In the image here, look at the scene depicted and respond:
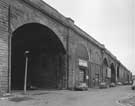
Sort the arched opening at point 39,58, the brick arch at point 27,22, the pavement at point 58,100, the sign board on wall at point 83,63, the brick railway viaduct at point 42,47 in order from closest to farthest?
the pavement at point 58,100 < the brick railway viaduct at point 42,47 < the brick arch at point 27,22 < the arched opening at point 39,58 < the sign board on wall at point 83,63

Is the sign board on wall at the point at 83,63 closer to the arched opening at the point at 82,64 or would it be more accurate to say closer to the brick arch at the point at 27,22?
the arched opening at the point at 82,64

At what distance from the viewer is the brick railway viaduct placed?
1675 centimetres

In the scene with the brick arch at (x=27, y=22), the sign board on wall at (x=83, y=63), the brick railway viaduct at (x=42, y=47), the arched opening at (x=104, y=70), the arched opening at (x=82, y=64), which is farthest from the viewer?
the arched opening at (x=104, y=70)

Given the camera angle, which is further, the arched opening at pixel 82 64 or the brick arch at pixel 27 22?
the arched opening at pixel 82 64

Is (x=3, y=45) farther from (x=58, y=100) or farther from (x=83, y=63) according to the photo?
(x=83, y=63)

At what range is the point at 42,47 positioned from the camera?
100 feet

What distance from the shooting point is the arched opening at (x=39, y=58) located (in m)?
27.4

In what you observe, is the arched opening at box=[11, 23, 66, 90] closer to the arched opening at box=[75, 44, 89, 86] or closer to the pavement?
the arched opening at box=[75, 44, 89, 86]

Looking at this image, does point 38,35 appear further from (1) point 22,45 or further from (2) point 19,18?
(2) point 19,18

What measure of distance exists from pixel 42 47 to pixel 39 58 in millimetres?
2347

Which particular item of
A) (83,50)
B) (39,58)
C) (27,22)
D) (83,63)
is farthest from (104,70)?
(27,22)

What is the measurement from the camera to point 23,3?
1917cm

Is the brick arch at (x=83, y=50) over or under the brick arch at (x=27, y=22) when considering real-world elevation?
under

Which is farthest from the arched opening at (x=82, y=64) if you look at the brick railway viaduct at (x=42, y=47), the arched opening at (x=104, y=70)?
the arched opening at (x=104, y=70)
